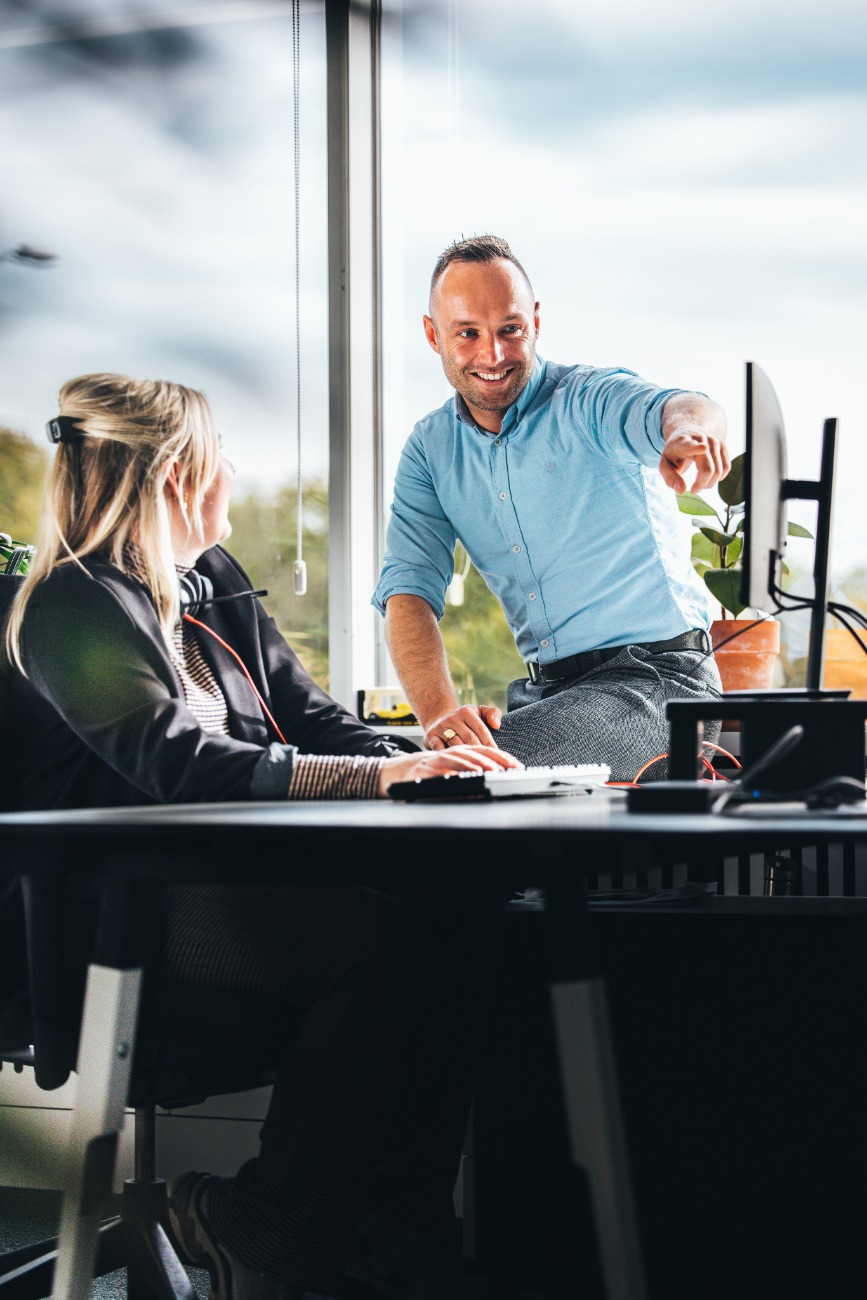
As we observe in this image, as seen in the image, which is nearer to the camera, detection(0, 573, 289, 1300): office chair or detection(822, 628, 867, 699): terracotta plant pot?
detection(0, 573, 289, 1300): office chair

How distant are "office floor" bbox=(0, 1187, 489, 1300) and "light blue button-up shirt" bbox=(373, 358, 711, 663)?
1133 mm

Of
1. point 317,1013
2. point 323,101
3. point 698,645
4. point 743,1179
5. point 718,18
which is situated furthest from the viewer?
point 323,101

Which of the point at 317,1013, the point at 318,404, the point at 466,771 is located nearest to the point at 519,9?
the point at 318,404

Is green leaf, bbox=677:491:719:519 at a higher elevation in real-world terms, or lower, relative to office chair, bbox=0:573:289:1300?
higher

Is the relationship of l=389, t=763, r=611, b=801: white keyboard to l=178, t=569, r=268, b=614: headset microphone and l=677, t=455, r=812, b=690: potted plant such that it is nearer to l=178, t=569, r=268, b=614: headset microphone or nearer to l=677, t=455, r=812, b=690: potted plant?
l=178, t=569, r=268, b=614: headset microphone

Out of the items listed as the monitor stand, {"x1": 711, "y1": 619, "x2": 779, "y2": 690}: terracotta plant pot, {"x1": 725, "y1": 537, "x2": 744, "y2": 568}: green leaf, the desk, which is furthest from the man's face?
the desk

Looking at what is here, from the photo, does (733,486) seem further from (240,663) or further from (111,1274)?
(111,1274)

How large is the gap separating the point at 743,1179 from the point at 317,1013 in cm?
70

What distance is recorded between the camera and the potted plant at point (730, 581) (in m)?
2.35

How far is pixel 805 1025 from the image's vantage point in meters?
1.51

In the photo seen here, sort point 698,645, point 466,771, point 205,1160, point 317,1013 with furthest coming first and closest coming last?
1. point 698,645
2. point 205,1160
3. point 466,771
4. point 317,1013

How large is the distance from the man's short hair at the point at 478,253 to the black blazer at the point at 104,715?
1.34m

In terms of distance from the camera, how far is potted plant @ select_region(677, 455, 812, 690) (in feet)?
7.70

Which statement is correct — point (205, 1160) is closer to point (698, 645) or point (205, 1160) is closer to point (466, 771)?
point (466, 771)
